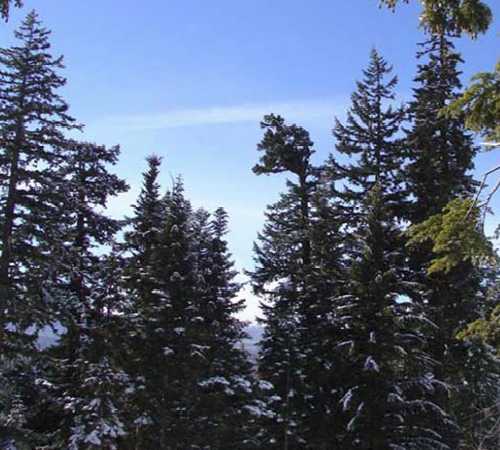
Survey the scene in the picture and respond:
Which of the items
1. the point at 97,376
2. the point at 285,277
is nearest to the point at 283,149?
the point at 285,277

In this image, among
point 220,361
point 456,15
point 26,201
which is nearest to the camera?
point 456,15

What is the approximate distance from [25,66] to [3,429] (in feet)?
36.6

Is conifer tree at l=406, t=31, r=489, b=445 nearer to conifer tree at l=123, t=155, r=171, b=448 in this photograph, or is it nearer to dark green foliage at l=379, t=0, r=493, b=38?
conifer tree at l=123, t=155, r=171, b=448

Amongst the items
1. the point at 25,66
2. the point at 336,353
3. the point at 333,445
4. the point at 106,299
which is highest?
the point at 25,66

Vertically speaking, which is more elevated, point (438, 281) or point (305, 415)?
point (438, 281)

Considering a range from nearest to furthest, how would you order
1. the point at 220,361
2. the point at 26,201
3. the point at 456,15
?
1. the point at 456,15
2. the point at 26,201
3. the point at 220,361

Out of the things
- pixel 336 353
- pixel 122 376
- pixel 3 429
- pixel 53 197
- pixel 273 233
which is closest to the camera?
pixel 3 429

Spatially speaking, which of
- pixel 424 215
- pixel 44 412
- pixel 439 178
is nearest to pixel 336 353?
pixel 424 215

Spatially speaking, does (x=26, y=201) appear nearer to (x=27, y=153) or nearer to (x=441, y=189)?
(x=27, y=153)

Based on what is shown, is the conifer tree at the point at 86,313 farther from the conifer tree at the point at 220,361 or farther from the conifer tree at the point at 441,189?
the conifer tree at the point at 441,189

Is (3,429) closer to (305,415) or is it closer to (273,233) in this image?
(305,415)

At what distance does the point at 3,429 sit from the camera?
55.6 ft

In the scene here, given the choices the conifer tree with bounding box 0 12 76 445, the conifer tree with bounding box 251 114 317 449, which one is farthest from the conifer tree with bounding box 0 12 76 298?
the conifer tree with bounding box 251 114 317 449

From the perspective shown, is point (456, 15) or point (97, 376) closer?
point (456, 15)
